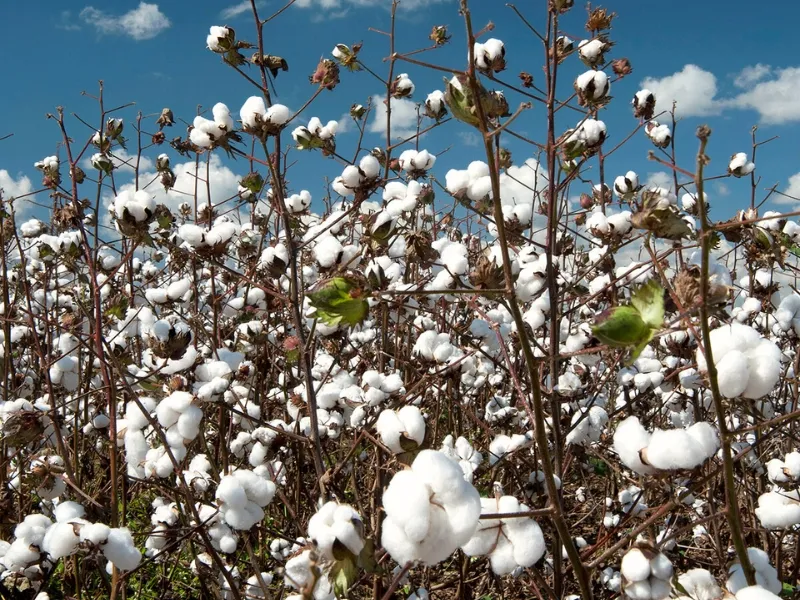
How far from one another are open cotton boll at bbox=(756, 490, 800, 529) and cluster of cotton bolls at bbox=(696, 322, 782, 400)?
0.58m

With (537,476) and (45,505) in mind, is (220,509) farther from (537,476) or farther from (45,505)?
(45,505)

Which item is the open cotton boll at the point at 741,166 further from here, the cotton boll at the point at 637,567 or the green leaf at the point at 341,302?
the green leaf at the point at 341,302

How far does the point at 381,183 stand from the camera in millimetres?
2125

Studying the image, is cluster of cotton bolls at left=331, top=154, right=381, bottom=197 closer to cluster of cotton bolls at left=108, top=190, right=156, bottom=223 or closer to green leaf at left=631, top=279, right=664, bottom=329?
cluster of cotton bolls at left=108, top=190, right=156, bottom=223

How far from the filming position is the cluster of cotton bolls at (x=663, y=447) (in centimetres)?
88

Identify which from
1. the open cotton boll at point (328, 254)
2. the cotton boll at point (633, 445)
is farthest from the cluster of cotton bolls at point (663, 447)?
the open cotton boll at point (328, 254)

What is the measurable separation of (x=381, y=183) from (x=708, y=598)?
1.50 m

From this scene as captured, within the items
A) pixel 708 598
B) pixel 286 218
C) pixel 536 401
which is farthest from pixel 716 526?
pixel 286 218

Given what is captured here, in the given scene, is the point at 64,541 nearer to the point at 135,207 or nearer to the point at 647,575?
the point at 135,207

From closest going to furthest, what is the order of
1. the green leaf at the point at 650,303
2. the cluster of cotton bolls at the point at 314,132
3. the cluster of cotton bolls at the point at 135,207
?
the green leaf at the point at 650,303 → the cluster of cotton bolls at the point at 135,207 → the cluster of cotton bolls at the point at 314,132

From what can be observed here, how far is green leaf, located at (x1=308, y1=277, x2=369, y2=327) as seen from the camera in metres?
0.85

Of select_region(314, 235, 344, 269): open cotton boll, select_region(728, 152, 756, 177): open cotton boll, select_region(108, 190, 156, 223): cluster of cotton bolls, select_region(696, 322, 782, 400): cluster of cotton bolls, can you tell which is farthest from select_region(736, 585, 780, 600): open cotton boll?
select_region(728, 152, 756, 177): open cotton boll

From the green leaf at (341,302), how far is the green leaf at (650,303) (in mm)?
336

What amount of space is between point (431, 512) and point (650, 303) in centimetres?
35
